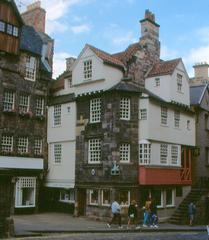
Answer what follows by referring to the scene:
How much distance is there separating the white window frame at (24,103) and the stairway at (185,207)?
14880 millimetres

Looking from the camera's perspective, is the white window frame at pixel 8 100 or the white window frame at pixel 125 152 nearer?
the white window frame at pixel 125 152

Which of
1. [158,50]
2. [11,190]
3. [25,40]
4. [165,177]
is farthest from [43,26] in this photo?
[11,190]

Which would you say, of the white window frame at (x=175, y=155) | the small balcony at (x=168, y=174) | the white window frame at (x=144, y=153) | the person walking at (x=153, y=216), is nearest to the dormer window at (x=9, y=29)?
the white window frame at (x=144, y=153)

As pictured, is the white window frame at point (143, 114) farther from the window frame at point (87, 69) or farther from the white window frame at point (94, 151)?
the window frame at point (87, 69)

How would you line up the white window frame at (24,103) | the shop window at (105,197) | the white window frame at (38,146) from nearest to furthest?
the shop window at (105,197)
the white window frame at (24,103)
the white window frame at (38,146)

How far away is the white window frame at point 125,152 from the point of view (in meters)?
33.0

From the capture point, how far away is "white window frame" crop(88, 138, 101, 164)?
33719 mm

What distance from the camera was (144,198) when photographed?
33844 millimetres

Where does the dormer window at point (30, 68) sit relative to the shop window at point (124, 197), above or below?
above

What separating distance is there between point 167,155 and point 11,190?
16.4m

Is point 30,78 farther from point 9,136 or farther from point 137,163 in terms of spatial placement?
point 137,163

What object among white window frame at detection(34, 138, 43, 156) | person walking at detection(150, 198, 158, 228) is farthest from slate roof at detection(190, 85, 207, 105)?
white window frame at detection(34, 138, 43, 156)

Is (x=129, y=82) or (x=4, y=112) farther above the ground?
(x=129, y=82)

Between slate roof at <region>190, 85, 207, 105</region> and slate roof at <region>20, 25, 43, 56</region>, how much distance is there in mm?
15318
